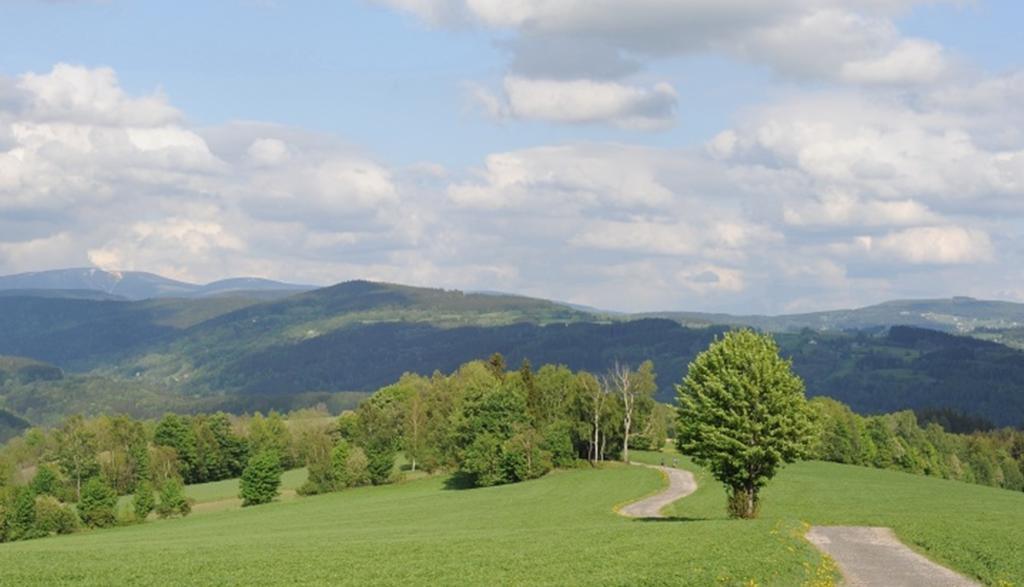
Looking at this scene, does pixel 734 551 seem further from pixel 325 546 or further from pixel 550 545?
pixel 325 546

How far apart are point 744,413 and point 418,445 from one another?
93132 mm

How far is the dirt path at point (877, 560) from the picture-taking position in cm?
3625

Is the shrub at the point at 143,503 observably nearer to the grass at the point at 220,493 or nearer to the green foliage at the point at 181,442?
the grass at the point at 220,493

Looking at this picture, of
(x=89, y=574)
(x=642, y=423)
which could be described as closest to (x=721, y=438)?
(x=89, y=574)

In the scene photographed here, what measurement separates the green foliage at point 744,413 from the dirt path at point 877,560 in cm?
605

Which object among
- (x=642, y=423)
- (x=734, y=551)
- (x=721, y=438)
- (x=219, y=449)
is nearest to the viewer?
(x=734, y=551)

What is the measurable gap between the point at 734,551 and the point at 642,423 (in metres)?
103

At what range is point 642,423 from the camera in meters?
143

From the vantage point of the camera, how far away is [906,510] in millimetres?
75000

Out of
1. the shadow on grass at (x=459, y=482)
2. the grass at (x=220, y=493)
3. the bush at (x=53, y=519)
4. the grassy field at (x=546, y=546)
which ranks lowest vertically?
the grass at (x=220, y=493)

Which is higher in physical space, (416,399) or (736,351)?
(736,351)

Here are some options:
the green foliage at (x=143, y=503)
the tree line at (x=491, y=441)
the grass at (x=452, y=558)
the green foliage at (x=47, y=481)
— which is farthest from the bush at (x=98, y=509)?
the grass at (x=452, y=558)

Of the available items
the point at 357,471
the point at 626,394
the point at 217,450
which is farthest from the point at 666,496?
the point at 217,450

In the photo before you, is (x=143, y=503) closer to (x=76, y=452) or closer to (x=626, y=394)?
(x=76, y=452)
